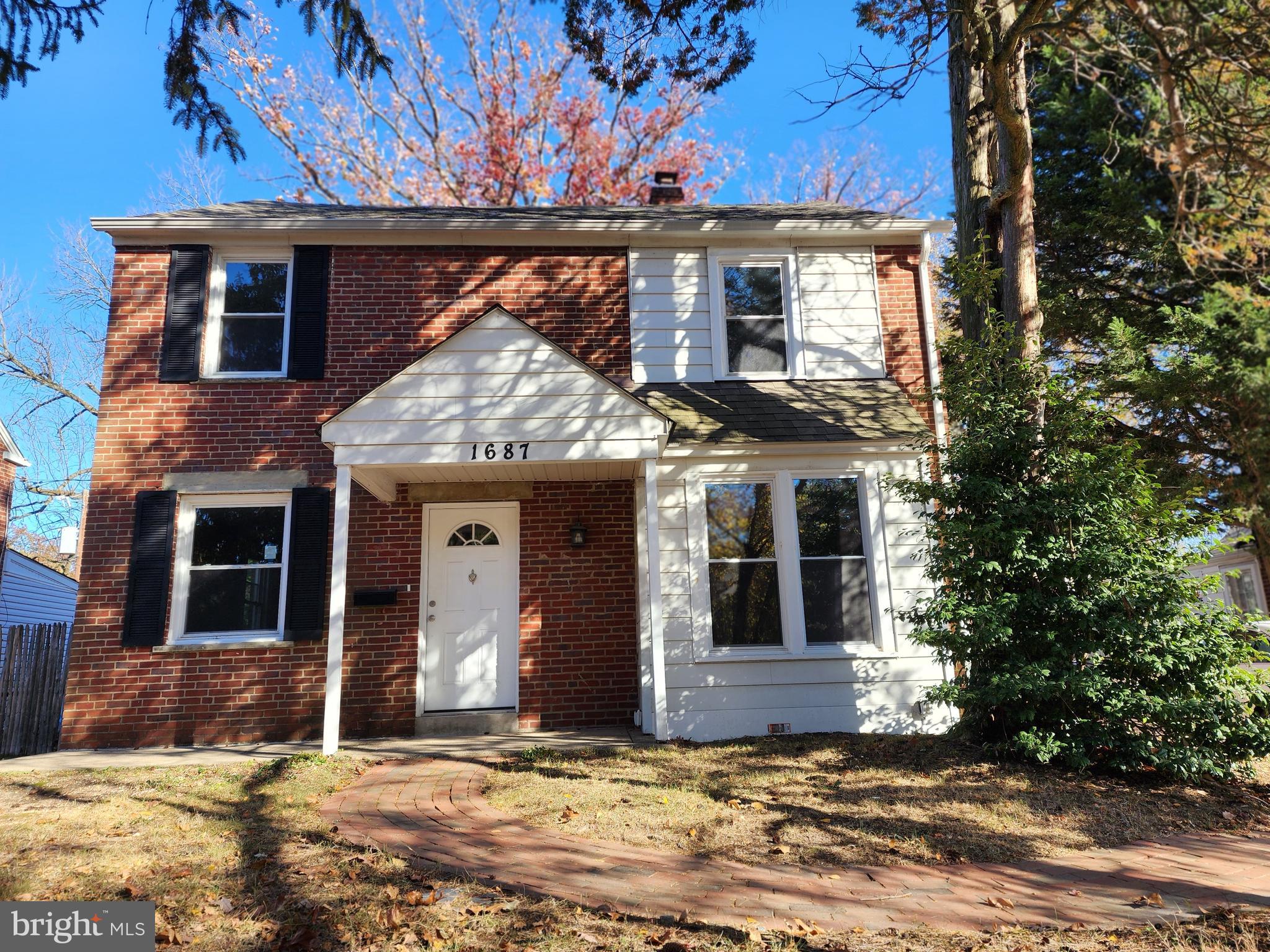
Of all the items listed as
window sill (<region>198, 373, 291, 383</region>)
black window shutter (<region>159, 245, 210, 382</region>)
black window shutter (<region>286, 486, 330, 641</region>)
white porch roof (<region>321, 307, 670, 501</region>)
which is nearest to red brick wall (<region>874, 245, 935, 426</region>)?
white porch roof (<region>321, 307, 670, 501</region>)

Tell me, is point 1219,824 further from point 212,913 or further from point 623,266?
point 623,266

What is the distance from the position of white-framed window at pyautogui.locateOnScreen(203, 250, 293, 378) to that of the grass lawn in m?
5.29

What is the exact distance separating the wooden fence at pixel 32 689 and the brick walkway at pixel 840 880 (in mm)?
6548

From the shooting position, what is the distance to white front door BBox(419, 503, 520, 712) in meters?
8.29

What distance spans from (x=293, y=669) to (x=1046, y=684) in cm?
732

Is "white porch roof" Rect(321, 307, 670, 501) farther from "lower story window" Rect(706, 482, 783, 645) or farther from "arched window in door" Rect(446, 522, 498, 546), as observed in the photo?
"arched window in door" Rect(446, 522, 498, 546)

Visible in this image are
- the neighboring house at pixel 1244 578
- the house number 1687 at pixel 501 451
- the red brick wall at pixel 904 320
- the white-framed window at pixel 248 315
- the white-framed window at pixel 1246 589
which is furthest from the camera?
the white-framed window at pixel 1246 589

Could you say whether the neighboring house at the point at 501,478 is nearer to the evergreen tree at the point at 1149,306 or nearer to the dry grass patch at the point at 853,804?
the dry grass patch at the point at 853,804

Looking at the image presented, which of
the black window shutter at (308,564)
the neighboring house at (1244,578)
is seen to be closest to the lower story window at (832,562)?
the black window shutter at (308,564)

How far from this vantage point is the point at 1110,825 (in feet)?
16.0

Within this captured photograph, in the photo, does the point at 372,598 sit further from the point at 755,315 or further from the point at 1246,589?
the point at 1246,589

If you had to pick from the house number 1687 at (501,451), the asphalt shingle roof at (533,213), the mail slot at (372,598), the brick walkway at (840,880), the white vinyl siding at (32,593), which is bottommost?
the brick walkway at (840,880)

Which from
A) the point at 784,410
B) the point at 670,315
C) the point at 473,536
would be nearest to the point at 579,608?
the point at 473,536

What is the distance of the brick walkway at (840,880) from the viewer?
3557 mm
